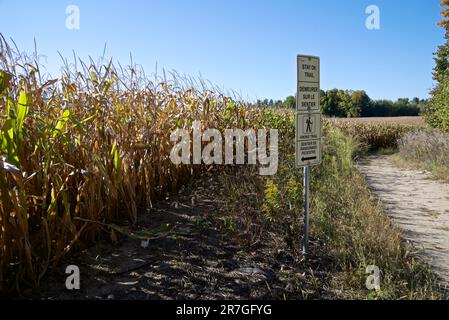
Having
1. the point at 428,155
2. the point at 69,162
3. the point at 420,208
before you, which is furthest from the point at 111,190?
the point at 428,155

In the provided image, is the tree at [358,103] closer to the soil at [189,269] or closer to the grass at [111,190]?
the grass at [111,190]

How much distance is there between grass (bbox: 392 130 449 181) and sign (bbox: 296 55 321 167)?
212 inches

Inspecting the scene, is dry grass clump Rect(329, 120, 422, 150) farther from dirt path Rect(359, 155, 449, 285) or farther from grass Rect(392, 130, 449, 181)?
dirt path Rect(359, 155, 449, 285)

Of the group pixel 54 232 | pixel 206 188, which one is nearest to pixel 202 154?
pixel 206 188

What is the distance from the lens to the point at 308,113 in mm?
2967

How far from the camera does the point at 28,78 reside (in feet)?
9.69

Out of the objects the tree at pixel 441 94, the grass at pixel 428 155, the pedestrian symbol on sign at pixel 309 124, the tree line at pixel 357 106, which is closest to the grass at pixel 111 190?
the pedestrian symbol on sign at pixel 309 124

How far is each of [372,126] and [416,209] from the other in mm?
12715

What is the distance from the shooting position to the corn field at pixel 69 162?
230 cm

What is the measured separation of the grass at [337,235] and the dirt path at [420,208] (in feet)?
0.73

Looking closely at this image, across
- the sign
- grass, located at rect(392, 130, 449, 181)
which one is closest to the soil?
the sign

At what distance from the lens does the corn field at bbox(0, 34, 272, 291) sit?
2.30 metres

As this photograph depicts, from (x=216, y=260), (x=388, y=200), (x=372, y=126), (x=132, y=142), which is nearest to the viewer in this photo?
(x=216, y=260)

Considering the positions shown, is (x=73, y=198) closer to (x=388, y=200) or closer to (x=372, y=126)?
(x=388, y=200)
